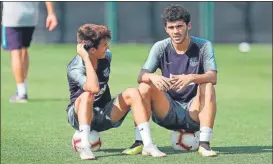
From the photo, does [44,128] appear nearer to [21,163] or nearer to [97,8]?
[21,163]

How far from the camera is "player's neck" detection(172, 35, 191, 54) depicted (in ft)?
21.9

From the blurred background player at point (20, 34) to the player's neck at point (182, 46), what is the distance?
12.7 feet

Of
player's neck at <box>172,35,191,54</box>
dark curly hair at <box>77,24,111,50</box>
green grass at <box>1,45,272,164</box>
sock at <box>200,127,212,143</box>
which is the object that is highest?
dark curly hair at <box>77,24,111,50</box>

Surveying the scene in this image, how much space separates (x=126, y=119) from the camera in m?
9.06

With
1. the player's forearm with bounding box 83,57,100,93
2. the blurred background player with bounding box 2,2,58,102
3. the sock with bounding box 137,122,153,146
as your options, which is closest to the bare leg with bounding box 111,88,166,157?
the sock with bounding box 137,122,153,146

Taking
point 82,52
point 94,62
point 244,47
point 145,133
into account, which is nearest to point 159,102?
point 145,133

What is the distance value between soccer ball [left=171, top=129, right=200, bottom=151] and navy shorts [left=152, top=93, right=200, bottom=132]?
5 centimetres

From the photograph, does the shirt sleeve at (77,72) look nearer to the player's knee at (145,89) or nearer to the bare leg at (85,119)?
the bare leg at (85,119)

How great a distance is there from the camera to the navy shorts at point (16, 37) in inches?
415

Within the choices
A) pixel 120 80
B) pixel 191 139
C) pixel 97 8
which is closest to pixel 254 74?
Answer: pixel 120 80

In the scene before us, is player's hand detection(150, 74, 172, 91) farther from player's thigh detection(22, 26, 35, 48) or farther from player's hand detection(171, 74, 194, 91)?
player's thigh detection(22, 26, 35, 48)

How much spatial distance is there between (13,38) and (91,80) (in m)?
4.41

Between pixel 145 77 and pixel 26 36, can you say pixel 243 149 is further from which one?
pixel 26 36

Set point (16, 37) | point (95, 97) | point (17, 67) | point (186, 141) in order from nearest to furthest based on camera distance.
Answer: point (95, 97), point (186, 141), point (17, 67), point (16, 37)
